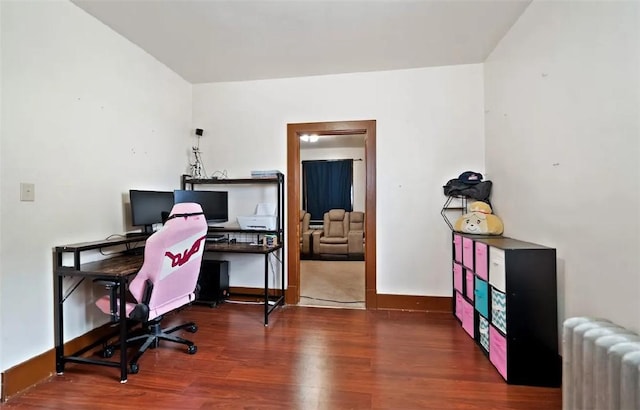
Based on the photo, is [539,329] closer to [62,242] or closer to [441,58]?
[441,58]

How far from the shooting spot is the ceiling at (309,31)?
2.27 metres

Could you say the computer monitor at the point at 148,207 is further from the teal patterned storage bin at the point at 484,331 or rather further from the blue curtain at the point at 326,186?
the blue curtain at the point at 326,186

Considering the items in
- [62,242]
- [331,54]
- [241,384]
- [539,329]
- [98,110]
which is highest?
[331,54]

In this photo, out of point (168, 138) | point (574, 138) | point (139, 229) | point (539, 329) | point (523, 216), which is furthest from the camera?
point (168, 138)

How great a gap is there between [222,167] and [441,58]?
268cm

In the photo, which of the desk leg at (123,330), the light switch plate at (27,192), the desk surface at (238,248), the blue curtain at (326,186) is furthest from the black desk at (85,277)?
the blue curtain at (326,186)

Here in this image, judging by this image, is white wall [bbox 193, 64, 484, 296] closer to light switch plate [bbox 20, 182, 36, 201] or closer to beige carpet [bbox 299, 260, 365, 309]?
beige carpet [bbox 299, 260, 365, 309]

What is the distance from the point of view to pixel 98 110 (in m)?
2.48

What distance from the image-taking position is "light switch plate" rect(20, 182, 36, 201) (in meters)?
1.91

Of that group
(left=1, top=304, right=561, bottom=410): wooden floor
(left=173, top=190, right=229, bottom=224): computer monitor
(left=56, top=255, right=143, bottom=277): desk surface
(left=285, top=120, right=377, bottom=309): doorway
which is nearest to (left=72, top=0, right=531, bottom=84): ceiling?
(left=285, top=120, right=377, bottom=309): doorway

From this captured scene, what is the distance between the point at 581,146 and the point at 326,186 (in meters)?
5.73

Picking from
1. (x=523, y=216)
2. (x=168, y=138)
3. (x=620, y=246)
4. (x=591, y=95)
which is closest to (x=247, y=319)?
(x=168, y=138)

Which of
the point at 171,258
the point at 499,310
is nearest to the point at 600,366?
the point at 499,310

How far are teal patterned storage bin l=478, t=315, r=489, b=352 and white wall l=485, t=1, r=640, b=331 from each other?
1.59ft
